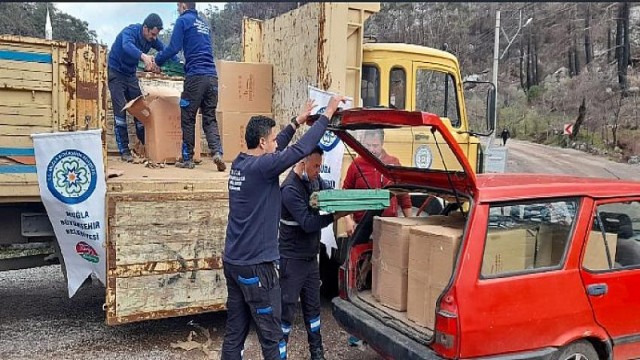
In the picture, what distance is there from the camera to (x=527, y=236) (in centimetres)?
317

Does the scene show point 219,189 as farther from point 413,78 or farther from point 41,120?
point 413,78

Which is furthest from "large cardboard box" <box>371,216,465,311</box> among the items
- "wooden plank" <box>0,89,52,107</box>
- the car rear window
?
"wooden plank" <box>0,89,52,107</box>

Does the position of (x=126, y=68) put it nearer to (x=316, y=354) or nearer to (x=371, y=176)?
(x=371, y=176)

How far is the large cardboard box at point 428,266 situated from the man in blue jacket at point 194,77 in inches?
89.4

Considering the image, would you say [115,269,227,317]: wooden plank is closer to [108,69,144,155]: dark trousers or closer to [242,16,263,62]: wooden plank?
[108,69,144,155]: dark trousers

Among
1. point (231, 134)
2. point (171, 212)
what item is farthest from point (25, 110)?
point (231, 134)

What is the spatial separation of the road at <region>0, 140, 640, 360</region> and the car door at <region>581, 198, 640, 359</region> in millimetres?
1785

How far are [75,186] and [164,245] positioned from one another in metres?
0.75

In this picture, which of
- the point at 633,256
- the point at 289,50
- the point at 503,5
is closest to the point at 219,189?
the point at 289,50

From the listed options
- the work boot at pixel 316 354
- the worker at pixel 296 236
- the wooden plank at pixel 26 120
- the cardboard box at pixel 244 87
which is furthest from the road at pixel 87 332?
the cardboard box at pixel 244 87

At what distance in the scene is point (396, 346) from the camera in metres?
3.12

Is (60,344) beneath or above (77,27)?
beneath

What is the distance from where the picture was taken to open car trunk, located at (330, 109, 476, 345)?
Answer: 3016mm

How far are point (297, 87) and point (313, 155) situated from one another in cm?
171
